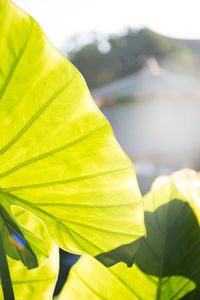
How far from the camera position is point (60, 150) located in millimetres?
359

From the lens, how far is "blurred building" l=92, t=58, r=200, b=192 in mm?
6254

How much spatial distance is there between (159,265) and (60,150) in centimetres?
16

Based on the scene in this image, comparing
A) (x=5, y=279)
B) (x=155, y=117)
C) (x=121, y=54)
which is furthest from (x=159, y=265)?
(x=121, y=54)

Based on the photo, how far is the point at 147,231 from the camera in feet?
1.24

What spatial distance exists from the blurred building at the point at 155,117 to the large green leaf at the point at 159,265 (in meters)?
5.07

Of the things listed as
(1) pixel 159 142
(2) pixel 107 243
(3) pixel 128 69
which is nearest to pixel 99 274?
(2) pixel 107 243

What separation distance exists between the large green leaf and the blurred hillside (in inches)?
678

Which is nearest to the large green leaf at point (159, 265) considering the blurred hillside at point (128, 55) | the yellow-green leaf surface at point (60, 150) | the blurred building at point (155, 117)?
the yellow-green leaf surface at point (60, 150)

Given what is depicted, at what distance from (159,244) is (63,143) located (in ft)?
0.49

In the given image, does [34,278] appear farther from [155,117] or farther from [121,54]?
[121,54]

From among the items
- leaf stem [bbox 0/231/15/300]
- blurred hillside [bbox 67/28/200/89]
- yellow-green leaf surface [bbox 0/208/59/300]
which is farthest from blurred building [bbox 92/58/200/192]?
blurred hillside [bbox 67/28/200/89]

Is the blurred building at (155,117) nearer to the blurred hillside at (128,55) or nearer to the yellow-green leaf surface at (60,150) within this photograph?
the yellow-green leaf surface at (60,150)

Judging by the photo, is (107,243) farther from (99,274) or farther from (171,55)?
(171,55)

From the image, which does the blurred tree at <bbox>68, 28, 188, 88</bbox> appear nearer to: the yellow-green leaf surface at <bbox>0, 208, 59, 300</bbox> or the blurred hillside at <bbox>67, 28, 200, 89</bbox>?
the blurred hillside at <bbox>67, 28, 200, 89</bbox>
